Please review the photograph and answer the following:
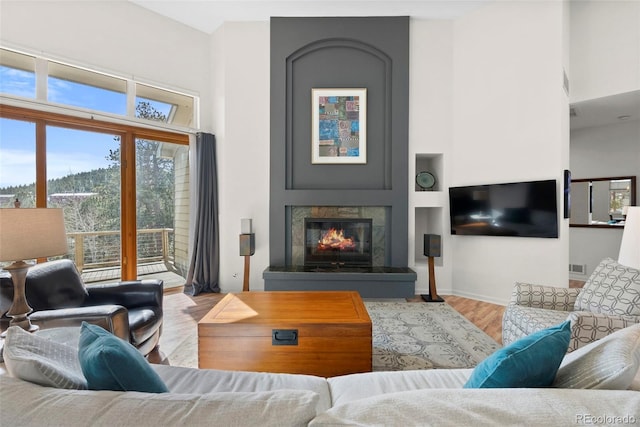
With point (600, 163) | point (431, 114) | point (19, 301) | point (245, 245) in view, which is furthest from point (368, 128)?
point (600, 163)

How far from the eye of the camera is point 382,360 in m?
2.25

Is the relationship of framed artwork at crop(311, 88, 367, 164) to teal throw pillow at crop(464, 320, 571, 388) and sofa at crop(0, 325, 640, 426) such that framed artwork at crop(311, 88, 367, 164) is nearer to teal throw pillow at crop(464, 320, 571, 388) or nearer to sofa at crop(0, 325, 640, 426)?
teal throw pillow at crop(464, 320, 571, 388)

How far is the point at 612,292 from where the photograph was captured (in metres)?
1.83

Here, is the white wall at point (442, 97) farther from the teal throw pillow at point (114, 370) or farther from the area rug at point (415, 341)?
the teal throw pillow at point (114, 370)

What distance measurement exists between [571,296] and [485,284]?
1876mm

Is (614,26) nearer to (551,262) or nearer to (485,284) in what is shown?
(551,262)

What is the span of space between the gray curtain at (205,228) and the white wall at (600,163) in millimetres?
5888

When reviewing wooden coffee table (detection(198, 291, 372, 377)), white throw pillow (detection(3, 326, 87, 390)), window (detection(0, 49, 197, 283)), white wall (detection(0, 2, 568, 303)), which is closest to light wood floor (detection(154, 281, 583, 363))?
white wall (detection(0, 2, 568, 303))

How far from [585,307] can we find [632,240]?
1.78ft

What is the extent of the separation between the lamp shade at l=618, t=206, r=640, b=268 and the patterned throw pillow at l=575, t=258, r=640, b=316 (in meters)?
0.07

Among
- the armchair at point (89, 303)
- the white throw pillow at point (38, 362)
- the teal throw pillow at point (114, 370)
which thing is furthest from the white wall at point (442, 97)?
the teal throw pillow at point (114, 370)

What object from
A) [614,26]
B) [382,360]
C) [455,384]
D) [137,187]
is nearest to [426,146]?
[614,26]

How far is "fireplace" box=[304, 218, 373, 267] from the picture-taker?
4234 mm

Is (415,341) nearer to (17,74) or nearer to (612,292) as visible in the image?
(612,292)
